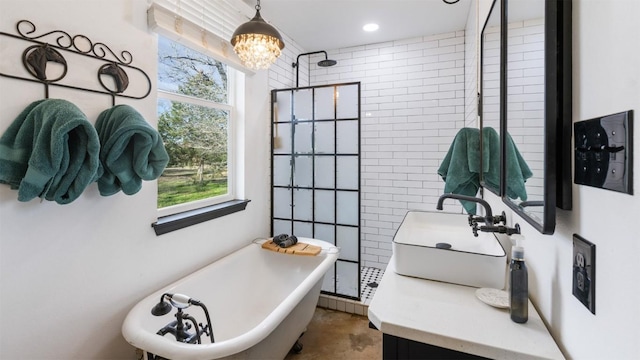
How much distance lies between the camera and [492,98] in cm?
148

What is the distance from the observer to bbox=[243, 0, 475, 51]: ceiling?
2.52m

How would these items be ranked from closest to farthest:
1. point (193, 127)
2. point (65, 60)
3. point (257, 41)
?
point (65, 60) < point (257, 41) < point (193, 127)

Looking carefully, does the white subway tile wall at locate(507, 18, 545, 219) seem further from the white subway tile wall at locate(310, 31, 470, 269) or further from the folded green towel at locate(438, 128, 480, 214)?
the white subway tile wall at locate(310, 31, 470, 269)

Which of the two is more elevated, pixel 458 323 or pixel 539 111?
pixel 539 111

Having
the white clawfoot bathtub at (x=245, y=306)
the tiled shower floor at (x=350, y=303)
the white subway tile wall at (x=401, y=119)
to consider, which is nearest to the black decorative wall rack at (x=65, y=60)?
the white clawfoot bathtub at (x=245, y=306)

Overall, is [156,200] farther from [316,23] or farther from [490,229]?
[316,23]

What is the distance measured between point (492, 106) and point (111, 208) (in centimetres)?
207

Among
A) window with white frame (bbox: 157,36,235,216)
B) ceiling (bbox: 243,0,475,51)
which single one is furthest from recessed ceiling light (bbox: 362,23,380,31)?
window with white frame (bbox: 157,36,235,216)

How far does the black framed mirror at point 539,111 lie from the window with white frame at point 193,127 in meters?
1.99

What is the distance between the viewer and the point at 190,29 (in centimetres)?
191

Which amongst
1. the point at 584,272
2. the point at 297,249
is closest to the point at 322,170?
the point at 297,249

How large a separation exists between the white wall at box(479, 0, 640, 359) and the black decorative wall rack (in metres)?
1.92

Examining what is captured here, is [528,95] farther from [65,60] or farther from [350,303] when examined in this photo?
[350,303]

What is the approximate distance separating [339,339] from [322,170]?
148cm
